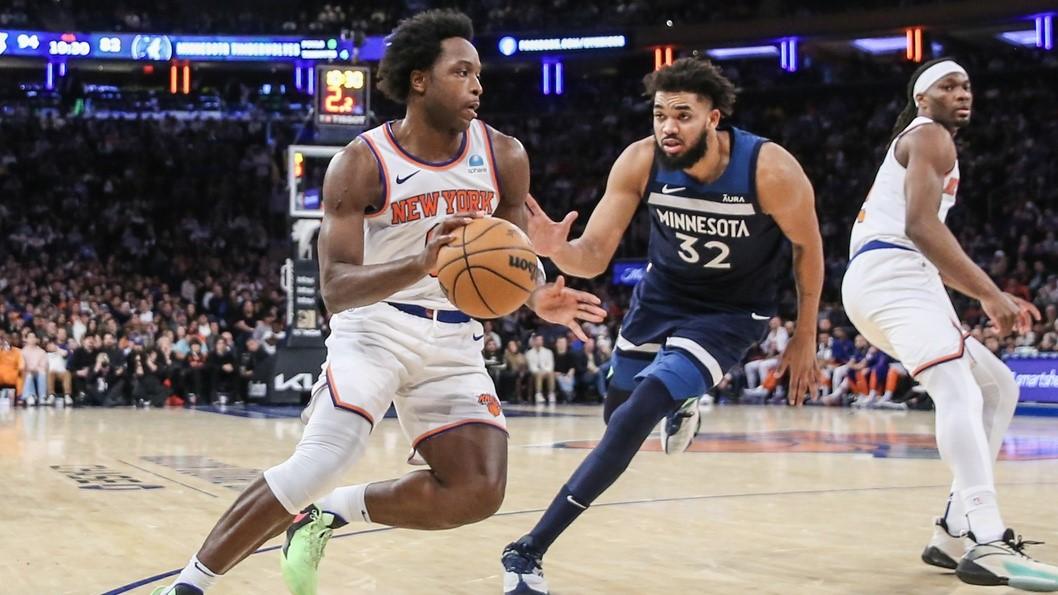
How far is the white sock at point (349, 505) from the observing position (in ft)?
14.5

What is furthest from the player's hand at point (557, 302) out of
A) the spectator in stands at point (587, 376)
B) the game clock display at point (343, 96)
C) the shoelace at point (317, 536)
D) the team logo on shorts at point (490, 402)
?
the spectator in stands at point (587, 376)

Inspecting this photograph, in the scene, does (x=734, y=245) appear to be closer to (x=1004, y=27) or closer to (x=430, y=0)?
(x=1004, y=27)

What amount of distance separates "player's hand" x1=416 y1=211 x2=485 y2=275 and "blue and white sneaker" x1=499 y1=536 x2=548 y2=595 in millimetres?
1268

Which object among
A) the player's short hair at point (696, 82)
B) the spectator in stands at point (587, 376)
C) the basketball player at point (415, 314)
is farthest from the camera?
the spectator in stands at point (587, 376)

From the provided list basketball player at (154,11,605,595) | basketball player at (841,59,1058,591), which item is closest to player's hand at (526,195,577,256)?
basketball player at (154,11,605,595)

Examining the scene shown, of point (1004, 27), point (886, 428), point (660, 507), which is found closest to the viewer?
point (660, 507)

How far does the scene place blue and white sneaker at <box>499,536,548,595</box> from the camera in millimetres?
4443

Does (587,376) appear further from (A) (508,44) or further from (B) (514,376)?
(A) (508,44)

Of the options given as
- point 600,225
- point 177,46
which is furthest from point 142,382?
point 177,46

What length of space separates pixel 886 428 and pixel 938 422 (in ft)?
29.3

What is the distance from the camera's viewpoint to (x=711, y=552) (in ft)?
17.4

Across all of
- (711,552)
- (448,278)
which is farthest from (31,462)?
(448,278)

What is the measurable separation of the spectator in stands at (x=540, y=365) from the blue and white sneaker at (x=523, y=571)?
51.6 feet

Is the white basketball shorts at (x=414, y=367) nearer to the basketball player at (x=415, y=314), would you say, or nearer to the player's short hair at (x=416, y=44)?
the basketball player at (x=415, y=314)
